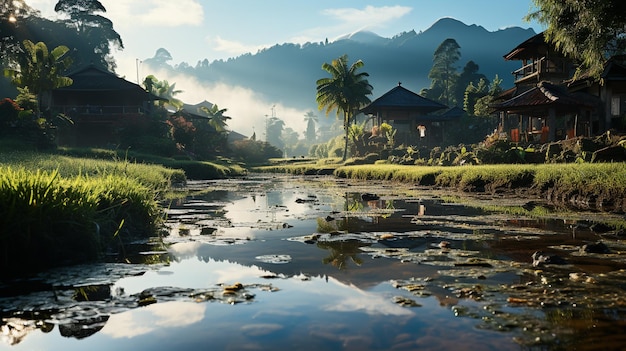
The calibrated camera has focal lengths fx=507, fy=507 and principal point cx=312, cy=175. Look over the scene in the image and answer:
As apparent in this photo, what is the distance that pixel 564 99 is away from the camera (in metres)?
25.3

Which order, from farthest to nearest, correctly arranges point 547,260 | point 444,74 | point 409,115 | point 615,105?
point 444,74, point 409,115, point 615,105, point 547,260

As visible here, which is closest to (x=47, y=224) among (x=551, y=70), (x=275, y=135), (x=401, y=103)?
(x=551, y=70)

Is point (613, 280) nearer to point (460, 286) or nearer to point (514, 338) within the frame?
point (460, 286)

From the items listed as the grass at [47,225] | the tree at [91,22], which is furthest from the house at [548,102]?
the tree at [91,22]

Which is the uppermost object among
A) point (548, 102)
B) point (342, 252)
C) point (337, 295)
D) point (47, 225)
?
point (548, 102)

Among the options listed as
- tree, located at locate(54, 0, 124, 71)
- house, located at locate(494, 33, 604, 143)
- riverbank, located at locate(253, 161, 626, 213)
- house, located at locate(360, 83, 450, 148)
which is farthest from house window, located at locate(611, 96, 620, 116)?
tree, located at locate(54, 0, 124, 71)

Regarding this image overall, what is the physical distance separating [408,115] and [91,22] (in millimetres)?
50285

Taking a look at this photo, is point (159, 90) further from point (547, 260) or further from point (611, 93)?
point (547, 260)

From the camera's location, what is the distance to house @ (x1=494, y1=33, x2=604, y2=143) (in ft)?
86.7

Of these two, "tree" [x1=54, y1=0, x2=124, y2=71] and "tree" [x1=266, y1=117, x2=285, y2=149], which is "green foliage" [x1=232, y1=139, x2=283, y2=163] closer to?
"tree" [x1=54, y1=0, x2=124, y2=71]

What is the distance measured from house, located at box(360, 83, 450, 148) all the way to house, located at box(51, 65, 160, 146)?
73.9 ft

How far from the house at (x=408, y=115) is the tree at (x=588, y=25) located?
3331cm

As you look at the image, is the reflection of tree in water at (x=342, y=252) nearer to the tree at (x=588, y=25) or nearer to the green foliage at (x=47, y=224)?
the green foliage at (x=47, y=224)

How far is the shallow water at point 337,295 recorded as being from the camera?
415 cm
